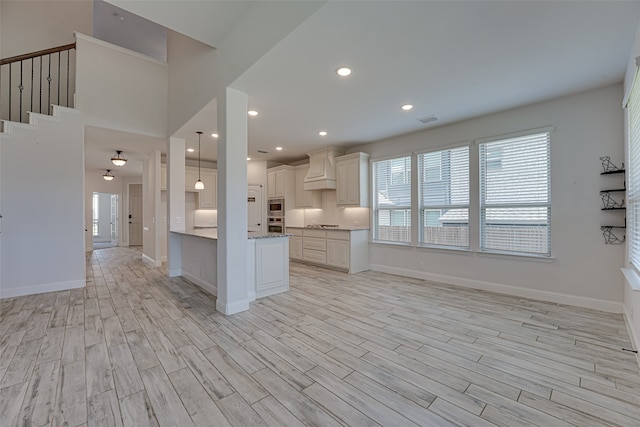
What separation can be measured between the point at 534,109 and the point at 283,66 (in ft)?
11.9

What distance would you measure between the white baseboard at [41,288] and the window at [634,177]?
7245mm

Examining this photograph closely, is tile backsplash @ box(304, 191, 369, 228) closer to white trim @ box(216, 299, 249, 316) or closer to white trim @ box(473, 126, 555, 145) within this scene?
white trim @ box(473, 126, 555, 145)

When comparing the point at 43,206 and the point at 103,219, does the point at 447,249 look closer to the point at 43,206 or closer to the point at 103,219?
the point at 43,206

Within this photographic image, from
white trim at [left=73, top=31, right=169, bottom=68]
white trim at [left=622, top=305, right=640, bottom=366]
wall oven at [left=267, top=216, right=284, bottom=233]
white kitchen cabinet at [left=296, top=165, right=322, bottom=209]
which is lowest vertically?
white trim at [left=622, top=305, right=640, bottom=366]

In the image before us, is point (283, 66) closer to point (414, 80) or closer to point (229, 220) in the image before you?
point (414, 80)

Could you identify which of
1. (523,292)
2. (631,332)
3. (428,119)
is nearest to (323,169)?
(428,119)

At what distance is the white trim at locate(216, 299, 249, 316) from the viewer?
3.29 metres

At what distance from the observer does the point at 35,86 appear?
5113 mm

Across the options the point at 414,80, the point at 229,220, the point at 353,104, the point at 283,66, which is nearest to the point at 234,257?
the point at 229,220

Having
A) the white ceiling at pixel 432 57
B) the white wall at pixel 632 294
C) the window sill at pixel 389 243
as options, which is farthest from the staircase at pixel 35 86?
the white wall at pixel 632 294

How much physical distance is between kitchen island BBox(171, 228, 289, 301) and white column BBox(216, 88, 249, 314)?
39 centimetres

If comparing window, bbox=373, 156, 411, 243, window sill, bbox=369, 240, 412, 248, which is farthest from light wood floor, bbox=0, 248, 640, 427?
window, bbox=373, 156, 411, 243

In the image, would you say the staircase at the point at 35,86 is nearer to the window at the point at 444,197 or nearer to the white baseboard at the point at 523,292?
the window at the point at 444,197

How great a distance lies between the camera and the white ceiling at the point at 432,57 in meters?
2.12
